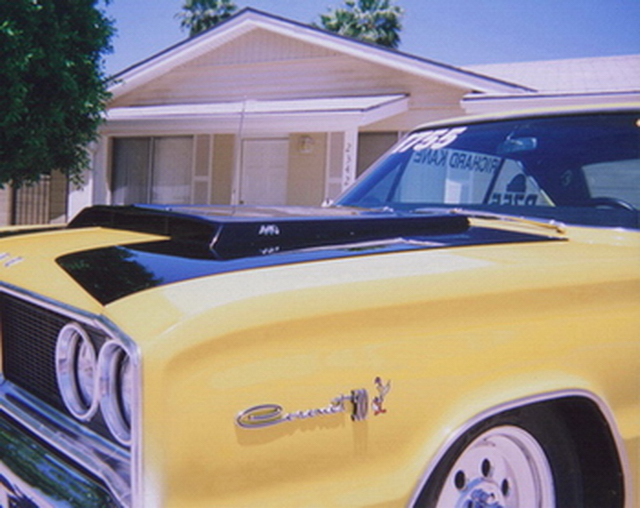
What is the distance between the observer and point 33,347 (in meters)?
1.95

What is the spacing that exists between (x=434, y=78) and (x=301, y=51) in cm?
337

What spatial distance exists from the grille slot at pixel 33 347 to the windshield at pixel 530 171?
182 centimetres

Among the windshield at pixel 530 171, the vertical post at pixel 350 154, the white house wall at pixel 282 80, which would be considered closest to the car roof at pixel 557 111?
the windshield at pixel 530 171

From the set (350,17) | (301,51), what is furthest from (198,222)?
(350,17)

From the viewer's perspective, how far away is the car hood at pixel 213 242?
67.2 inches

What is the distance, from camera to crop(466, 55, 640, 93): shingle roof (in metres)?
11.4

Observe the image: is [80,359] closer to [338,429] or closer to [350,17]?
[338,429]

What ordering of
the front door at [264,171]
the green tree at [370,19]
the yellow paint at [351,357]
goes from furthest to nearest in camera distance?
the green tree at [370,19], the front door at [264,171], the yellow paint at [351,357]

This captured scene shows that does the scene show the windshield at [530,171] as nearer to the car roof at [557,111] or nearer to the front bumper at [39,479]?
the car roof at [557,111]

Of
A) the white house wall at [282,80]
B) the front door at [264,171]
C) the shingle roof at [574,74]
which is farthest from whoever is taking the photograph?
the front door at [264,171]

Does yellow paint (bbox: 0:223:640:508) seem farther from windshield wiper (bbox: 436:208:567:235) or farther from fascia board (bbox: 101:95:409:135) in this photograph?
fascia board (bbox: 101:95:409:135)

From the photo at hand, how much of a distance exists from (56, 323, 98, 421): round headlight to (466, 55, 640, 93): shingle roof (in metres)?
10.2

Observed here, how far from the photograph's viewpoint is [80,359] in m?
1.69

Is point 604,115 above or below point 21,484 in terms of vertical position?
above
